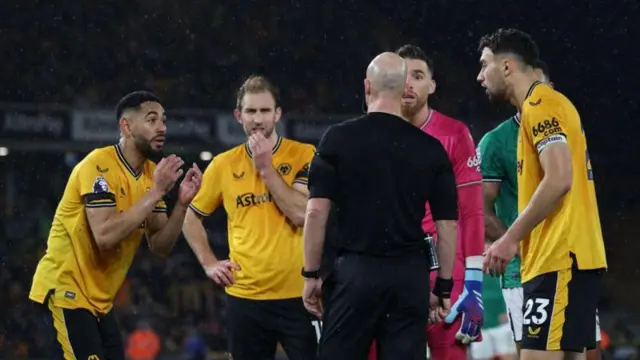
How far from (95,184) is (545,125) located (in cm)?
222

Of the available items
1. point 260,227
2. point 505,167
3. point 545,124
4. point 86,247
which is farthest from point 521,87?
point 86,247

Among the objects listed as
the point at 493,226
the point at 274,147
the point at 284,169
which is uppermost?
the point at 274,147

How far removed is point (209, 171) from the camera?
19.0 feet

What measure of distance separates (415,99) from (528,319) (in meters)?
1.12

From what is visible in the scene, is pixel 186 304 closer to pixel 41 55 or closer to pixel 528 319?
pixel 41 55

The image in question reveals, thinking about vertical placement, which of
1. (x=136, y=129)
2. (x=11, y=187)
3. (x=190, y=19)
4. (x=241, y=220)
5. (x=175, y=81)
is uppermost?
(x=190, y=19)

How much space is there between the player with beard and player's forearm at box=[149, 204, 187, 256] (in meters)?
1.30

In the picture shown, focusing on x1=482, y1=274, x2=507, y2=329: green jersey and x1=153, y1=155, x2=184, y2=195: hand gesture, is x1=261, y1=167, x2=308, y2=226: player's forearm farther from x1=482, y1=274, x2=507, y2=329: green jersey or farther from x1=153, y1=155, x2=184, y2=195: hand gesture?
x1=482, y1=274, x2=507, y2=329: green jersey

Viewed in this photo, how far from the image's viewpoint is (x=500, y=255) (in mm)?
4492

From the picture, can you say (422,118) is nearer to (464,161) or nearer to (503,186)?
(464,161)

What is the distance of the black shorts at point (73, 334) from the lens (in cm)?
527

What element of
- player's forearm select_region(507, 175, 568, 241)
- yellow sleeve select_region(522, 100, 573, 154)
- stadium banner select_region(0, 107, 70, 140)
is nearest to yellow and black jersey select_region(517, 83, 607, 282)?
yellow sleeve select_region(522, 100, 573, 154)

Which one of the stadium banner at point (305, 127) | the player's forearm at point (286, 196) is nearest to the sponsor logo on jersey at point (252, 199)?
the player's forearm at point (286, 196)

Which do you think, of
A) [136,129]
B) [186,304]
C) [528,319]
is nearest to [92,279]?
[136,129]
